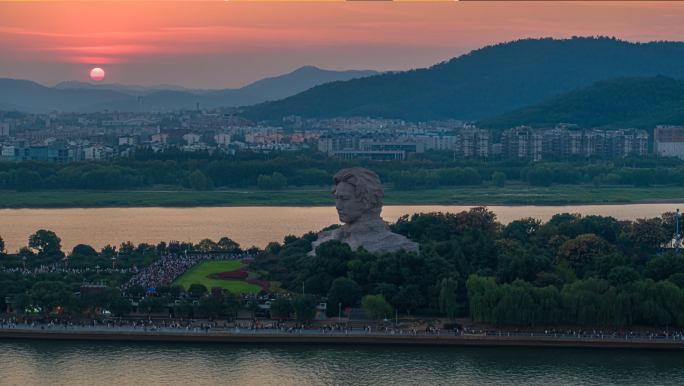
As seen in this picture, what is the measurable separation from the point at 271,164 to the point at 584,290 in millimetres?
34735

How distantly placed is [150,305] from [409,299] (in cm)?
483

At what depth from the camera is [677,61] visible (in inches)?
5458

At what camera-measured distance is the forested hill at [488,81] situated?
12769 centimetres

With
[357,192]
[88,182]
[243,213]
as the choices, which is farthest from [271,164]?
[357,192]

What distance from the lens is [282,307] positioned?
1847 cm

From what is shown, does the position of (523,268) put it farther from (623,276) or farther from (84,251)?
(84,251)

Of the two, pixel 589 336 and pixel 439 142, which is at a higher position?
pixel 439 142

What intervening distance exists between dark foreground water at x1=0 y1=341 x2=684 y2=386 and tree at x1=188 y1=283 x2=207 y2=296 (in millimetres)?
2151

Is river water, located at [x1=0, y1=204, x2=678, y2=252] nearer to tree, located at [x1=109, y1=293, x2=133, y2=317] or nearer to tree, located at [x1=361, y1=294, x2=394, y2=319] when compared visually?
tree, located at [x1=109, y1=293, x2=133, y2=317]

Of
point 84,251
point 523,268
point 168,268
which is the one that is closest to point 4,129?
point 84,251

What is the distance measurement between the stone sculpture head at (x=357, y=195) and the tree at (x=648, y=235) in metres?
6.59

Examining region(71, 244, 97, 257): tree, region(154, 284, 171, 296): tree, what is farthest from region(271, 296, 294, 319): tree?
region(71, 244, 97, 257): tree

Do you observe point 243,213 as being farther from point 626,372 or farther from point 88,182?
point 626,372

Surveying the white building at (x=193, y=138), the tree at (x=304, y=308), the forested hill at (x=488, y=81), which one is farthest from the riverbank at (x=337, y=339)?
the forested hill at (x=488, y=81)
